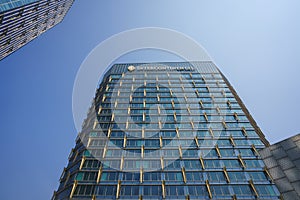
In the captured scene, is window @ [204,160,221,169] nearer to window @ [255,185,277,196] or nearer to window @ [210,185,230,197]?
window @ [210,185,230,197]

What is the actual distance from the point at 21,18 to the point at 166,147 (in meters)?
52.4

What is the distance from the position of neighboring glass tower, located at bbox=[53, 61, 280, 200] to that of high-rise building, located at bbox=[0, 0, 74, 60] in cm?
2836

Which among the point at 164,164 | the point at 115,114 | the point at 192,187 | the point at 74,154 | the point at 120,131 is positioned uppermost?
the point at 115,114

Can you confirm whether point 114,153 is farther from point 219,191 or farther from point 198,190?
point 219,191

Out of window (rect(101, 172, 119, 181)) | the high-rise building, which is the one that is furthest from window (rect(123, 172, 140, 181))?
the high-rise building

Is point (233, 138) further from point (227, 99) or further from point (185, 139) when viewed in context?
point (227, 99)

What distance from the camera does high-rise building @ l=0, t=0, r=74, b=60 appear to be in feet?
145

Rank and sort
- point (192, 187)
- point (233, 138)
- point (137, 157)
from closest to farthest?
point (192, 187) < point (137, 157) < point (233, 138)

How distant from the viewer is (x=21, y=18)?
53125 millimetres

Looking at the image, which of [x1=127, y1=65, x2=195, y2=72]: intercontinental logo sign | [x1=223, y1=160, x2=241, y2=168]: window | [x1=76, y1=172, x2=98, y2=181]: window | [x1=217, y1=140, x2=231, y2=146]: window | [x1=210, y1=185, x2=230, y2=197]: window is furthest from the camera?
[x1=127, y1=65, x2=195, y2=72]: intercontinental logo sign

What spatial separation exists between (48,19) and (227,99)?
69.0 metres

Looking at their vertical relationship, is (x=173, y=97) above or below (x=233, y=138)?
above

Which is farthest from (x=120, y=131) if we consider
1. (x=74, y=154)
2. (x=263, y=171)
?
(x=263, y=171)

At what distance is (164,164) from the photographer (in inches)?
1491
